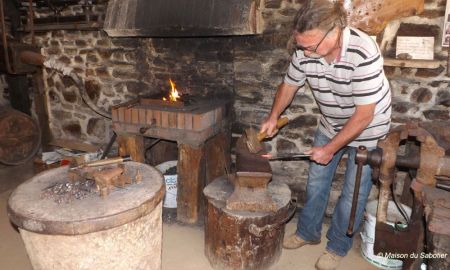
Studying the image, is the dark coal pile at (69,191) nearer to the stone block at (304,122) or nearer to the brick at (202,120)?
the brick at (202,120)

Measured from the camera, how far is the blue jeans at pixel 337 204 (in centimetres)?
272

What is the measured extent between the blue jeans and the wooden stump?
309 millimetres

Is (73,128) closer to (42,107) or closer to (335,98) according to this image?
(42,107)

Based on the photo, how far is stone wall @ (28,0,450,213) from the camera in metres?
2.95

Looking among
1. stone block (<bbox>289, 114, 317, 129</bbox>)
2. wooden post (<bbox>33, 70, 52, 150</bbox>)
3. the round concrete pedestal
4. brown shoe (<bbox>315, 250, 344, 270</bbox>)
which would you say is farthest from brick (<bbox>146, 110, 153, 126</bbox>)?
wooden post (<bbox>33, 70, 52, 150</bbox>)

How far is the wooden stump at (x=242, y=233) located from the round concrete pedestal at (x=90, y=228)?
62 cm

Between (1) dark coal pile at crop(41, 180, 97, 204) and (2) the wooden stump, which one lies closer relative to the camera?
(1) dark coal pile at crop(41, 180, 97, 204)

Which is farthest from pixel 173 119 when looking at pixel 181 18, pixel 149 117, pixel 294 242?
pixel 294 242

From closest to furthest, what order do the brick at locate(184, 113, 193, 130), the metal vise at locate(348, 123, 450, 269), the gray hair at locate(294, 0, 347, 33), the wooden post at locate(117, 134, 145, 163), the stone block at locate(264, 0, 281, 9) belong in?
the metal vise at locate(348, 123, 450, 269)
the gray hair at locate(294, 0, 347, 33)
the brick at locate(184, 113, 193, 130)
the stone block at locate(264, 0, 281, 9)
the wooden post at locate(117, 134, 145, 163)

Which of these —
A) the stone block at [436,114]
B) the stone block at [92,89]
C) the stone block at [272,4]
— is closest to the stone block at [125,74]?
the stone block at [92,89]

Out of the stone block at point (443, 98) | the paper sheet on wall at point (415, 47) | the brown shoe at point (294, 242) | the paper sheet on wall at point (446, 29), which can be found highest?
the paper sheet on wall at point (446, 29)

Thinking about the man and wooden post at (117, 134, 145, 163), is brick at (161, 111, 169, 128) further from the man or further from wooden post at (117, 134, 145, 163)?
the man

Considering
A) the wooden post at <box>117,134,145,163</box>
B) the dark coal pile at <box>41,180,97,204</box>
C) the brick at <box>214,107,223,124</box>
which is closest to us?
the dark coal pile at <box>41,180,97,204</box>

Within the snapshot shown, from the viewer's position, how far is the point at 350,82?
2406 millimetres
